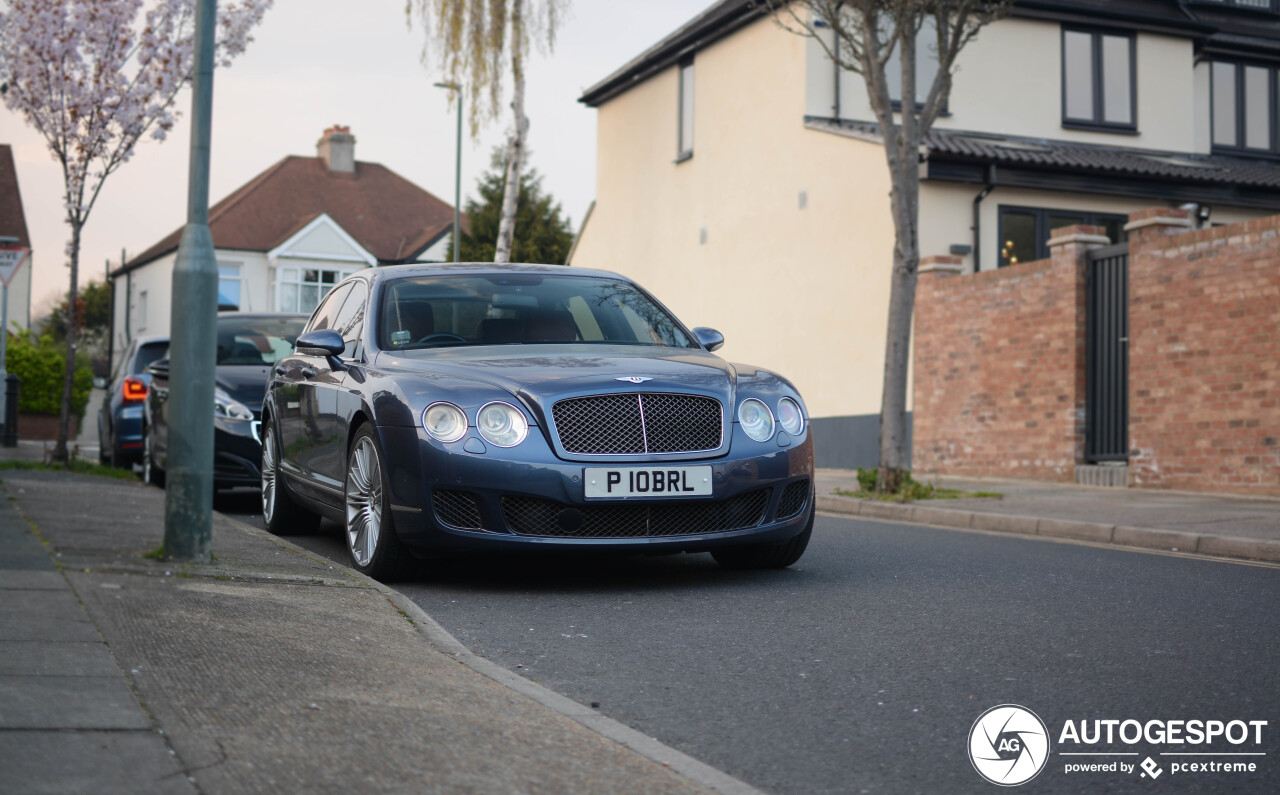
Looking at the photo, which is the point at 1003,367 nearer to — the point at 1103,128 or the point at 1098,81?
the point at 1103,128

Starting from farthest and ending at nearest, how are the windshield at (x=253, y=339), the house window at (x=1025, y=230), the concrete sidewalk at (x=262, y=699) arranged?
the house window at (x=1025, y=230)
the windshield at (x=253, y=339)
the concrete sidewalk at (x=262, y=699)

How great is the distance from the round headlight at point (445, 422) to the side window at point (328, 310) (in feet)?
8.15

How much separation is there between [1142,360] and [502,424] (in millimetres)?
10284

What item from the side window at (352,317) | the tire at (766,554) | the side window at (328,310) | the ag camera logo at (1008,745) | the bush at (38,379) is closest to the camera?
the ag camera logo at (1008,745)

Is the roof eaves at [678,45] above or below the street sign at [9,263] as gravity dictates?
above

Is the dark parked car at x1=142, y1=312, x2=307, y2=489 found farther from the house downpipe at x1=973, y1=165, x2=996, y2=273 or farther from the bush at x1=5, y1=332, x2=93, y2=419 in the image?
the bush at x1=5, y1=332, x2=93, y2=419

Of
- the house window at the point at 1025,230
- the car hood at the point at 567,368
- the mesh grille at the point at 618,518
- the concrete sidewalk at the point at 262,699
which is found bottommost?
the concrete sidewalk at the point at 262,699

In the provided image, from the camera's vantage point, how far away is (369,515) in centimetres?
693

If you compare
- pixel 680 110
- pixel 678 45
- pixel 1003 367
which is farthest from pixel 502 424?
pixel 680 110

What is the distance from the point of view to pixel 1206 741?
387cm

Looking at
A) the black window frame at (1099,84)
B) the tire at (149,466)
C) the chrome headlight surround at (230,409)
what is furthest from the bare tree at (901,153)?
the black window frame at (1099,84)

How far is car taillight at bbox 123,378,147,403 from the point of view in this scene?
14289 mm

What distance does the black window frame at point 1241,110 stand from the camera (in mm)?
25391

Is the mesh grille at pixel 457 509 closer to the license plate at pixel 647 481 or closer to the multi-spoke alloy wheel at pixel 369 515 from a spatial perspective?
the multi-spoke alloy wheel at pixel 369 515
